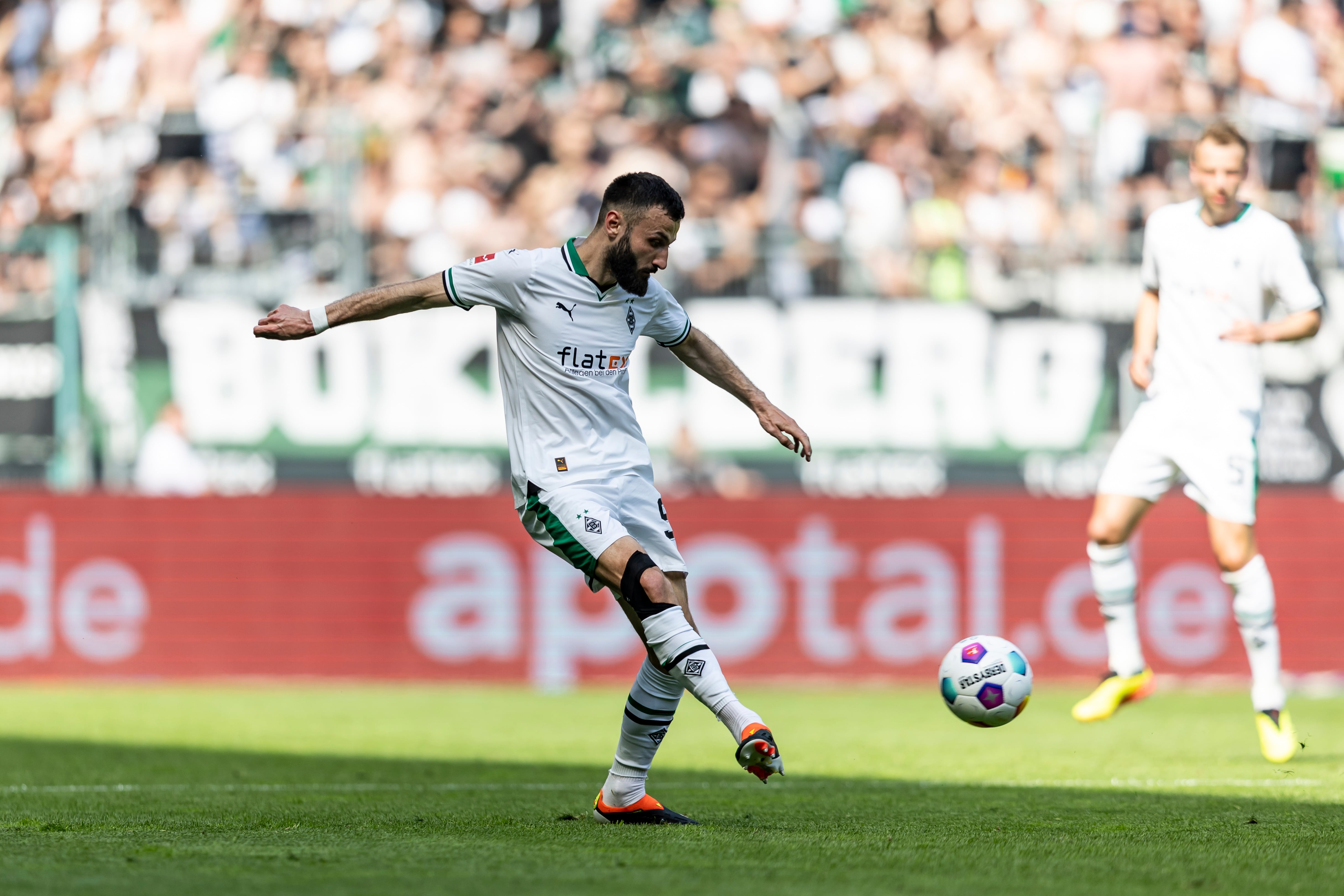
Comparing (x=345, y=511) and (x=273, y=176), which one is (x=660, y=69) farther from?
(x=345, y=511)

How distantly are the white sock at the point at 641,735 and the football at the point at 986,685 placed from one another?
1.19 m

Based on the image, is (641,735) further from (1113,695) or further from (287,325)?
(1113,695)

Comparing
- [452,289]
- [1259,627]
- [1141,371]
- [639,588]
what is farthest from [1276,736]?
[452,289]

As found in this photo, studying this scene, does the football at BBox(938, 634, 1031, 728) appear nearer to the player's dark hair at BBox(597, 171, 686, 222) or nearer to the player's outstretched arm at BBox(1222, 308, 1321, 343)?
the player's outstretched arm at BBox(1222, 308, 1321, 343)

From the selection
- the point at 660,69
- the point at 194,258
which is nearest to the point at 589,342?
the point at 194,258

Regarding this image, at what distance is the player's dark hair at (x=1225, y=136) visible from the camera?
7.41 meters

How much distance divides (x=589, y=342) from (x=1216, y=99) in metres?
13.0

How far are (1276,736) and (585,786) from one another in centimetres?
313

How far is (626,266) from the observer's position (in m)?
5.80

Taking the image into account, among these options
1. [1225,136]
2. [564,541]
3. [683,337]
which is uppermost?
[1225,136]

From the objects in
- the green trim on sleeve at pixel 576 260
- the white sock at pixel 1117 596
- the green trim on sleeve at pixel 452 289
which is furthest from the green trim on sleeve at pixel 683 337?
the white sock at pixel 1117 596

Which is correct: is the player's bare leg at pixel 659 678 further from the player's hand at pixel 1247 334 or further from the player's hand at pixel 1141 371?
the player's hand at pixel 1247 334

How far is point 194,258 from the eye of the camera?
14.7 meters

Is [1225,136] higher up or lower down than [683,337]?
higher up
